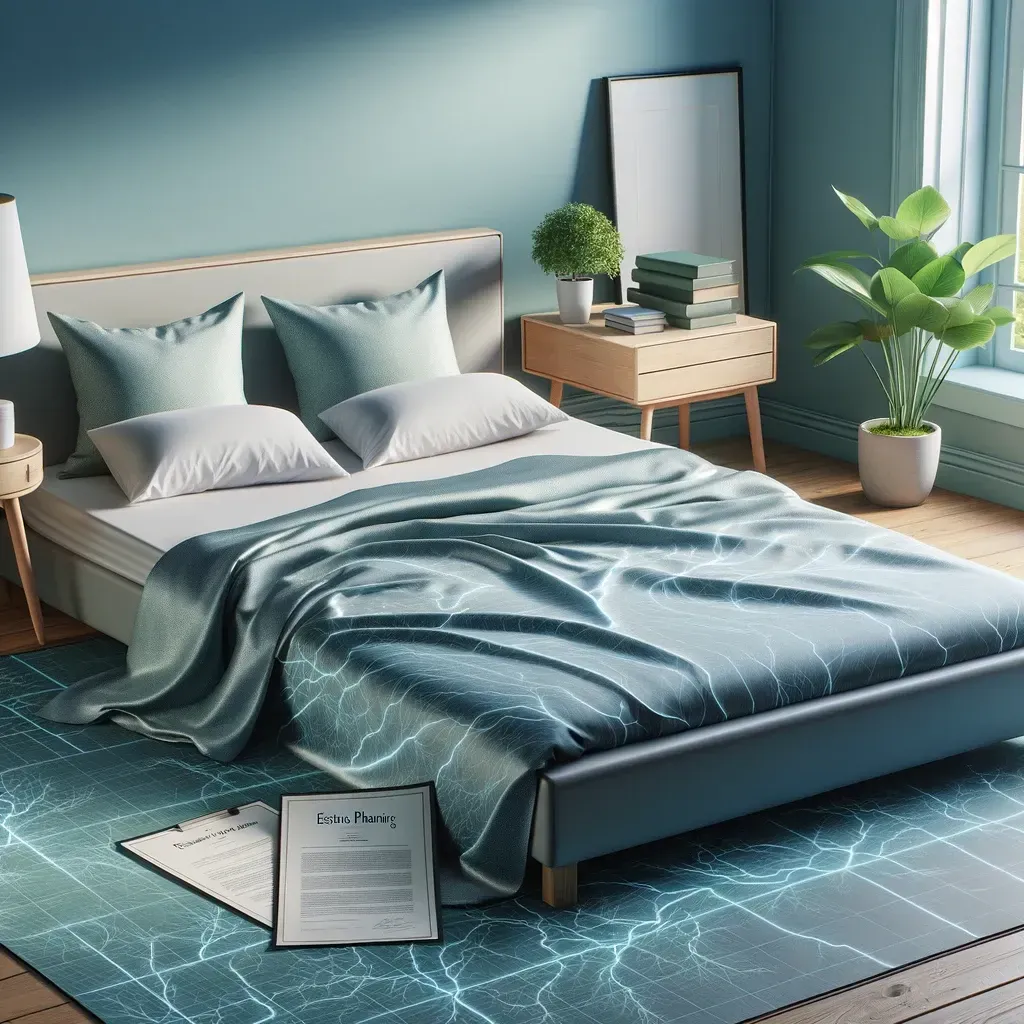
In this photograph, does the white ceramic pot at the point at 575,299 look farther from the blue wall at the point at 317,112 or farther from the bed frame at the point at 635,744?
the bed frame at the point at 635,744

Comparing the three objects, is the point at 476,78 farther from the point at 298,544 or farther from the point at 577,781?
the point at 577,781

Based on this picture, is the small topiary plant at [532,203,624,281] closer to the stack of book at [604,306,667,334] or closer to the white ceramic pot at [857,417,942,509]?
the stack of book at [604,306,667,334]

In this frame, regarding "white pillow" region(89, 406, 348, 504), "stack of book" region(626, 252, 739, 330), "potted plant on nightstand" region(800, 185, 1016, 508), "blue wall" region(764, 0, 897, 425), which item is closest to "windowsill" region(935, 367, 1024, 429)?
"potted plant on nightstand" region(800, 185, 1016, 508)

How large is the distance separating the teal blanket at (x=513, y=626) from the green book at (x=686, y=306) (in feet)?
3.87

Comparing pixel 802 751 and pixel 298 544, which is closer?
pixel 802 751

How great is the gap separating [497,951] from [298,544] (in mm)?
1343

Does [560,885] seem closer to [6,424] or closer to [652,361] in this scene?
[6,424]

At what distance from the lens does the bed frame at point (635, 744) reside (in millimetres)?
3125

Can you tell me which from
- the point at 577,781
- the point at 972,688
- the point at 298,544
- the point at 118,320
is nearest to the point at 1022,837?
the point at 972,688

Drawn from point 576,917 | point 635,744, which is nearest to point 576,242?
point 635,744

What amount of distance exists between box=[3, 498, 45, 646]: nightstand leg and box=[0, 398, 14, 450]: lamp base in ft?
0.49

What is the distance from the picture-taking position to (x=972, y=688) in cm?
356

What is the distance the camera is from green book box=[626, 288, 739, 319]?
5.58 meters

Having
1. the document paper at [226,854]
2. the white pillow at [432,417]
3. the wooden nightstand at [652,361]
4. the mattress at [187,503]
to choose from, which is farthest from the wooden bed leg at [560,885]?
the wooden nightstand at [652,361]
